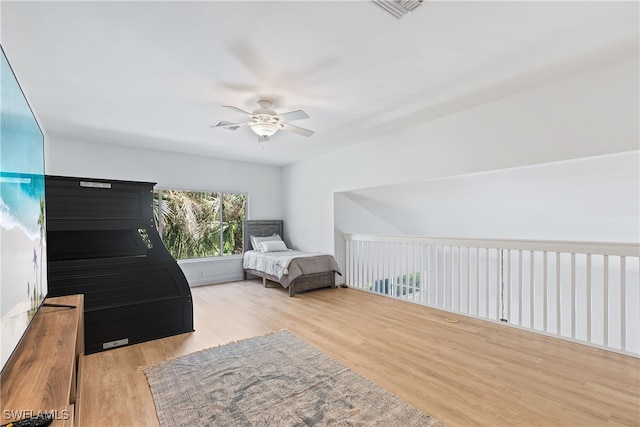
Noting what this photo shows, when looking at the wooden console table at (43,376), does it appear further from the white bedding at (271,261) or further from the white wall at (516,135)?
the white wall at (516,135)

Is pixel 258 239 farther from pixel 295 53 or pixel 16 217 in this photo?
pixel 16 217

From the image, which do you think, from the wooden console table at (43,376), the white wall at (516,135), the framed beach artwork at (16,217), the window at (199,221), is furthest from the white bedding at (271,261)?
the framed beach artwork at (16,217)

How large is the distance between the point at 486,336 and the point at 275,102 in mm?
3339

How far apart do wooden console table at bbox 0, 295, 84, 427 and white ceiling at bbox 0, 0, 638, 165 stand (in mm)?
1929

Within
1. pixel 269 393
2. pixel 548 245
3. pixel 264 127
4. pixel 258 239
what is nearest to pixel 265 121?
pixel 264 127

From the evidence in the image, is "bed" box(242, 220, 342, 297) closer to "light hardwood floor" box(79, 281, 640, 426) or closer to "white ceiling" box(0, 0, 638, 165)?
"light hardwood floor" box(79, 281, 640, 426)

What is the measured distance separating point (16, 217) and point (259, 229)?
5.34 metres

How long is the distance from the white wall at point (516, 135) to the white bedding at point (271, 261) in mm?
1508

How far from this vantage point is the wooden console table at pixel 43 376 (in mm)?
923

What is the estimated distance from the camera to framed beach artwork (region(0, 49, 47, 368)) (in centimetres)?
103

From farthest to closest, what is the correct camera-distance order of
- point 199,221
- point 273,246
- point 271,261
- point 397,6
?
point 273,246 → point 199,221 → point 271,261 → point 397,6

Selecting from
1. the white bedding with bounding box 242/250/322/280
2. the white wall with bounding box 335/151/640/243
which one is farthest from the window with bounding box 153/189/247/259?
the white wall with bounding box 335/151/640/243

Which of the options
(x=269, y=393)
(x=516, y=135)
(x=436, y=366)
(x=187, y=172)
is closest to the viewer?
(x=269, y=393)

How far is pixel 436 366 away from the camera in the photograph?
243 cm
